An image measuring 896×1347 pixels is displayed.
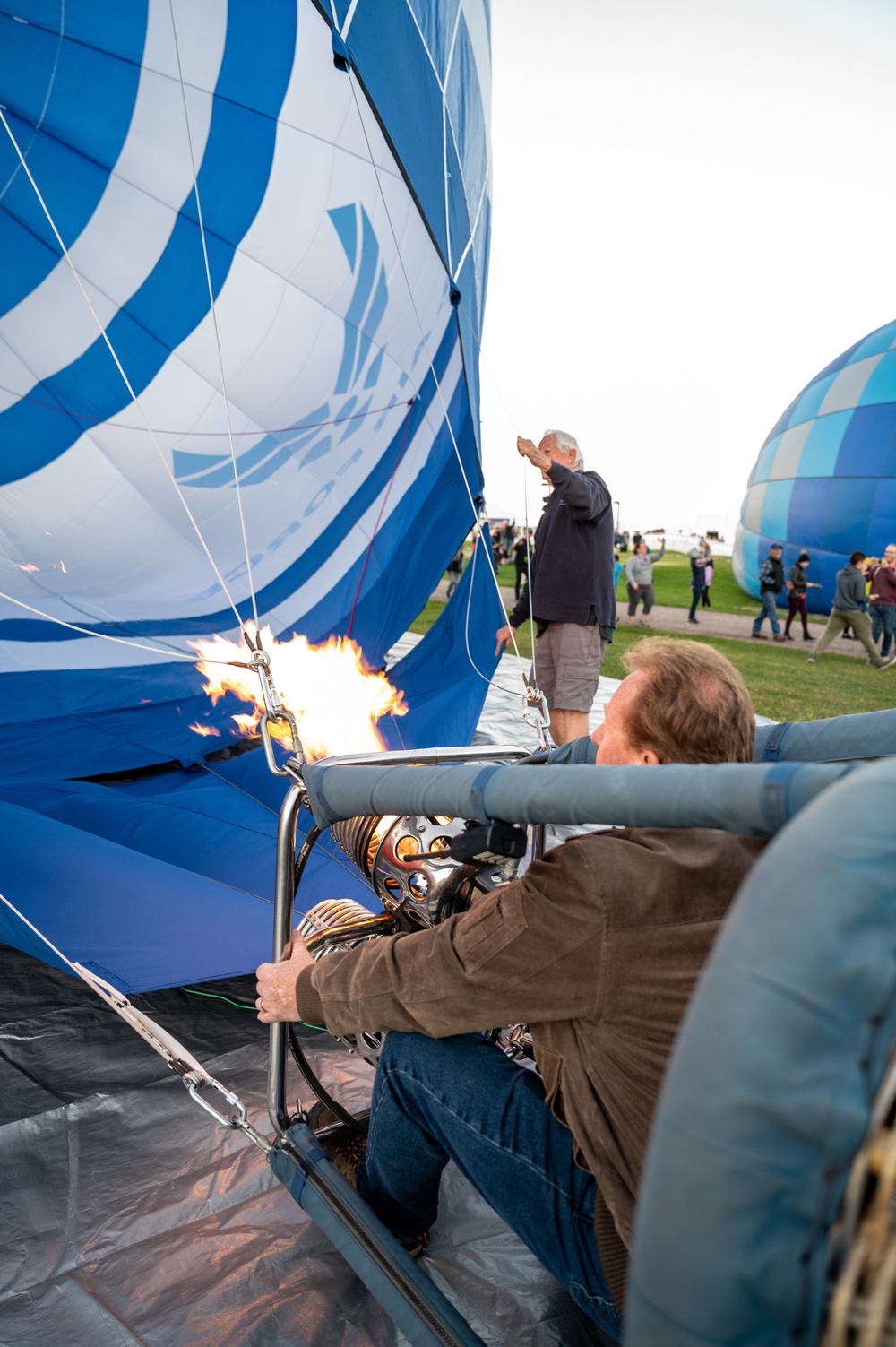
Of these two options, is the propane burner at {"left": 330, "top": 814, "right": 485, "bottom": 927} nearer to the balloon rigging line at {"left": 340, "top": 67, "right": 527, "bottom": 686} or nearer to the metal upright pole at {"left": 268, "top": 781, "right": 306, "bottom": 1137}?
the metal upright pole at {"left": 268, "top": 781, "right": 306, "bottom": 1137}

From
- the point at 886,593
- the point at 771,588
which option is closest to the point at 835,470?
the point at 771,588

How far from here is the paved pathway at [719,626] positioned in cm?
949

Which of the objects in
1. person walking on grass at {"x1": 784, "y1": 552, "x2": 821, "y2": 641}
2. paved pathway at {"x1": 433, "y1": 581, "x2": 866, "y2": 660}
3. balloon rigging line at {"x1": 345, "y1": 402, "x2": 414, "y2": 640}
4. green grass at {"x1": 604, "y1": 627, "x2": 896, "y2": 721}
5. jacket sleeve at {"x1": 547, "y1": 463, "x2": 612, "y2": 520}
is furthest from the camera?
person walking on grass at {"x1": 784, "y1": 552, "x2": 821, "y2": 641}

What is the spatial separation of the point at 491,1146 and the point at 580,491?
87.2 inches

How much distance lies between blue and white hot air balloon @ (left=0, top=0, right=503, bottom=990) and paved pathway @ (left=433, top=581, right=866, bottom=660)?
5.79 metres

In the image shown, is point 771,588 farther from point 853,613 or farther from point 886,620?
point 853,613

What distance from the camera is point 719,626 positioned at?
10.8 metres

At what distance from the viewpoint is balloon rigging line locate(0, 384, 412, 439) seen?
3184mm

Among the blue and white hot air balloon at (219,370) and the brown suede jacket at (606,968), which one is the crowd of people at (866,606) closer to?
the blue and white hot air balloon at (219,370)

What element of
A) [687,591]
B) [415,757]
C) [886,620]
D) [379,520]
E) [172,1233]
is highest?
[379,520]

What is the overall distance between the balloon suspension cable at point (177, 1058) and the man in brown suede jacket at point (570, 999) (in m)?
0.19

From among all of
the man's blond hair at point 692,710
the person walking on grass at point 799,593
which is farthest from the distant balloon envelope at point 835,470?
the man's blond hair at point 692,710

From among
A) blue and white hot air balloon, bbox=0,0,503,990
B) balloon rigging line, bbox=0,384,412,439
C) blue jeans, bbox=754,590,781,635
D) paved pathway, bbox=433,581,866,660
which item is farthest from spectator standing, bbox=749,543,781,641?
balloon rigging line, bbox=0,384,412,439

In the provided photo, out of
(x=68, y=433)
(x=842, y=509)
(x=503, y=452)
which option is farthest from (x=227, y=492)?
(x=842, y=509)
